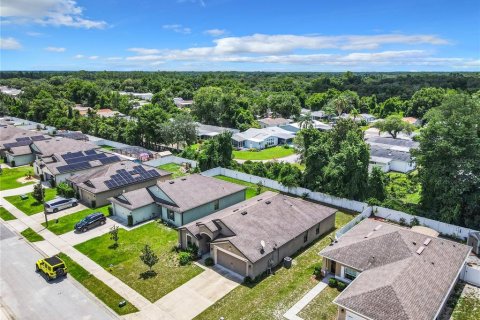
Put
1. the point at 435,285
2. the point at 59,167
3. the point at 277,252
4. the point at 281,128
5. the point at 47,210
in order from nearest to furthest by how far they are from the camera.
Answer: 1. the point at 435,285
2. the point at 277,252
3. the point at 47,210
4. the point at 59,167
5. the point at 281,128

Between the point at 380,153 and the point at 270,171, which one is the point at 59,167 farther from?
the point at 380,153

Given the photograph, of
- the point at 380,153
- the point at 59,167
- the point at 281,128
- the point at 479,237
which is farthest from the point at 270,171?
the point at 281,128

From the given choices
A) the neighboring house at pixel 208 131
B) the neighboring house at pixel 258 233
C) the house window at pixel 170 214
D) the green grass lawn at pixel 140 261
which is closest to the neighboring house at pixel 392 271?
the neighboring house at pixel 258 233

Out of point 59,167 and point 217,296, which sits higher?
point 59,167

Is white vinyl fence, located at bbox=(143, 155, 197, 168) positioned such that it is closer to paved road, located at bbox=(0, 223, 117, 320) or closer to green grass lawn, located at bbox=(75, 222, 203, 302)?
green grass lawn, located at bbox=(75, 222, 203, 302)

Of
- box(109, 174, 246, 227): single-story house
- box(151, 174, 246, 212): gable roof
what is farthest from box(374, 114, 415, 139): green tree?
box(109, 174, 246, 227): single-story house

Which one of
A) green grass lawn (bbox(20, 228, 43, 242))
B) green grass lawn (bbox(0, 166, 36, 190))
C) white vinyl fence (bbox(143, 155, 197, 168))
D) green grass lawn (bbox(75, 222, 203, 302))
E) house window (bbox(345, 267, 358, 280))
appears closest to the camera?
house window (bbox(345, 267, 358, 280))
